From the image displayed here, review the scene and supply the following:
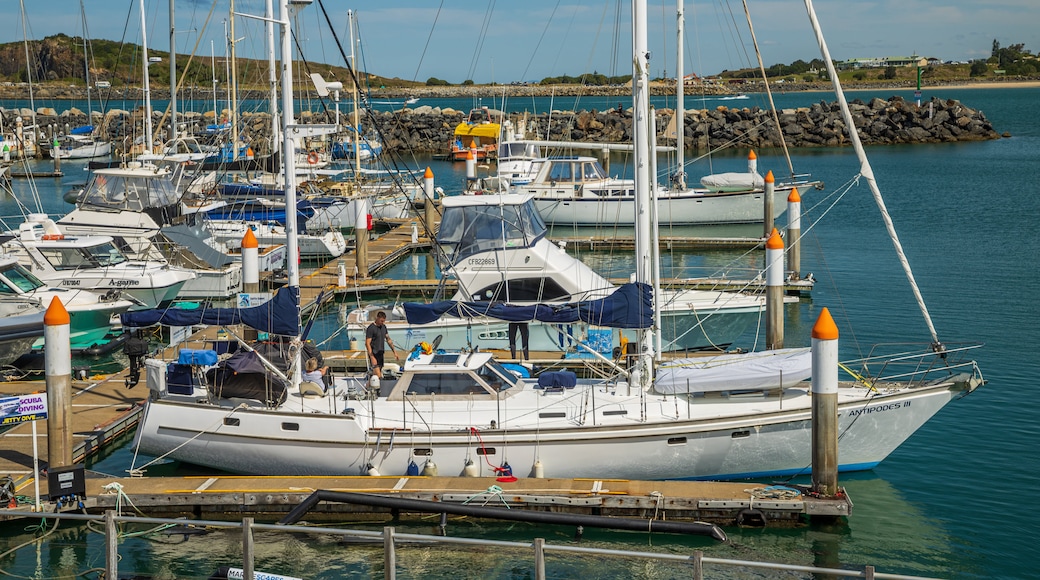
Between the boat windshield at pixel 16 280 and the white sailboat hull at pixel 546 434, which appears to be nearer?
the white sailboat hull at pixel 546 434

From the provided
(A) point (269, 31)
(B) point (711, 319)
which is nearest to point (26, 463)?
(A) point (269, 31)

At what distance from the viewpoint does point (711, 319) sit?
2505 centimetres

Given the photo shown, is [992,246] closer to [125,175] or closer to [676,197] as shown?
[676,197]

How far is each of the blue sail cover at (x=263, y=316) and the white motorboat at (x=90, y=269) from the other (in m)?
10.8

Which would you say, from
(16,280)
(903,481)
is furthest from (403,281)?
(903,481)

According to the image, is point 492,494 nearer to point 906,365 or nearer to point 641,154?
point 641,154

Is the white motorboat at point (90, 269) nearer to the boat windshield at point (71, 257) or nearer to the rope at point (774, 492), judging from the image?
the boat windshield at point (71, 257)

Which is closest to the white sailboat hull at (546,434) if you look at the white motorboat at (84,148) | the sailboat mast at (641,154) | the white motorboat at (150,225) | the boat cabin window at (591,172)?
the sailboat mast at (641,154)

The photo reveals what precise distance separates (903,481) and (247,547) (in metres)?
11.4

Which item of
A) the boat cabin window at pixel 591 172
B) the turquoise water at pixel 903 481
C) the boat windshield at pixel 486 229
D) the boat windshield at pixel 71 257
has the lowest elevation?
the turquoise water at pixel 903 481

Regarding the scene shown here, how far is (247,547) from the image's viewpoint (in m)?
11.9

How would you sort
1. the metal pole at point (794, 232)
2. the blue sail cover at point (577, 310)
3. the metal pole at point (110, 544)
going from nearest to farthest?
the metal pole at point (110, 544) → the blue sail cover at point (577, 310) → the metal pole at point (794, 232)

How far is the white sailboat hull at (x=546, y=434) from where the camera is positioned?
1681 centimetres

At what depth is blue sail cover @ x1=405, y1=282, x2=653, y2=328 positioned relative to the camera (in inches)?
717
